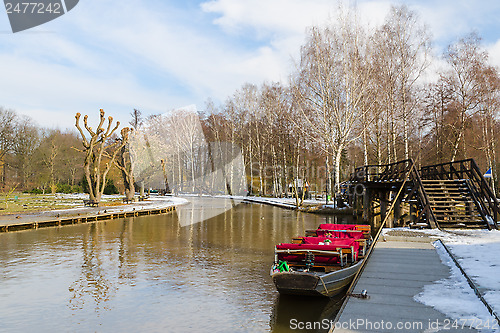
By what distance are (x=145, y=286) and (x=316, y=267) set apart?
15.5 feet

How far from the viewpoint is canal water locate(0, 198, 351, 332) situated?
8.22 meters

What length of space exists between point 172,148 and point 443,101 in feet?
138

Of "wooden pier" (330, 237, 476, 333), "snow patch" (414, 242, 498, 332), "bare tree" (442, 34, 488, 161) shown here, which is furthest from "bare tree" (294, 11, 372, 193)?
"snow patch" (414, 242, 498, 332)

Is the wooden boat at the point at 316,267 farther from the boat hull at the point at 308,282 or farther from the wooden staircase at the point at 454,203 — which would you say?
the wooden staircase at the point at 454,203

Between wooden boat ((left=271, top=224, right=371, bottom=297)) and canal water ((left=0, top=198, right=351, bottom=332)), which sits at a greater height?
wooden boat ((left=271, top=224, right=371, bottom=297))

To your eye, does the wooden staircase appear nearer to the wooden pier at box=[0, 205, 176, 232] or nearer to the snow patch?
the snow patch

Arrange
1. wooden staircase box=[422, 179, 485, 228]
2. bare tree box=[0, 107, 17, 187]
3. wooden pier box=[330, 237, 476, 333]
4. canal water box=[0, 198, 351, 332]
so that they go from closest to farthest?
1. wooden pier box=[330, 237, 476, 333]
2. canal water box=[0, 198, 351, 332]
3. wooden staircase box=[422, 179, 485, 228]
4. bare tree box=[0, 107, 17, 187]

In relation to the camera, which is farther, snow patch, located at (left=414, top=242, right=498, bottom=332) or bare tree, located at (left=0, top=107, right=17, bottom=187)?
bare tree, located at (left=0, top=107, right=17, bottom=187)

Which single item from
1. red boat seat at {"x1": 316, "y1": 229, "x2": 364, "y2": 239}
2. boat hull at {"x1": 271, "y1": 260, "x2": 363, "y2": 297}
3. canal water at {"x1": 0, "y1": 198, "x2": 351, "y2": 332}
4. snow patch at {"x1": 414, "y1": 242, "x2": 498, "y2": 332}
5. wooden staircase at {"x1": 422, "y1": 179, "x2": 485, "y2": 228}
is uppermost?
wooden staircase at {"x1": 422, "y1": 179, "x2": 485, "y2": 228}

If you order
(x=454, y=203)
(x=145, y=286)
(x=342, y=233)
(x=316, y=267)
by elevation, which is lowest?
(x=145, y=286)

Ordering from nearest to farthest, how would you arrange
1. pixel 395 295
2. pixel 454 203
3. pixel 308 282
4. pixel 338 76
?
pixel 395 295, pixel 308 282, pixel 454 203, pixel 338 76

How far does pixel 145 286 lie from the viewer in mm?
10727

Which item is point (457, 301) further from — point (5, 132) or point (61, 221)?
point (5, 132)

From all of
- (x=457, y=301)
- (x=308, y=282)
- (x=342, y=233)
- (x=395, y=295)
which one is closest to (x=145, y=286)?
(x=308, y=282)
